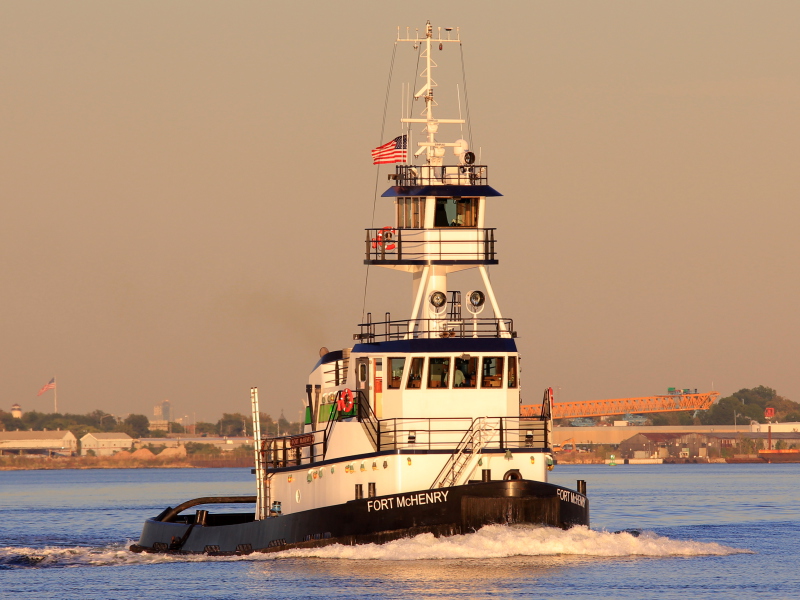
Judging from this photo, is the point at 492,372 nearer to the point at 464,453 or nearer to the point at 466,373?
A: the point at 466,373

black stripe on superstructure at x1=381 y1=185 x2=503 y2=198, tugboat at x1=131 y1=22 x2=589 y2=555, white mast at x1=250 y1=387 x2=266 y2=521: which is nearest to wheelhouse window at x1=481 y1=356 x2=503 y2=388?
tugboat at x1=131 y1=22 x2=589 y2=555

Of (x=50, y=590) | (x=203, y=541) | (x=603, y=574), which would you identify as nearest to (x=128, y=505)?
(x=203, y=541)

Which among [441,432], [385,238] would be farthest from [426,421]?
[385,238]

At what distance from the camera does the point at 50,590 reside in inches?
1465

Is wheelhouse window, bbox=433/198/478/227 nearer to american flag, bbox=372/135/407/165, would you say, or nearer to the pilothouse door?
american flag, bbox=372/135/407/165

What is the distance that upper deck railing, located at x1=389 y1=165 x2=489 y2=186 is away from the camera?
40.6 metres

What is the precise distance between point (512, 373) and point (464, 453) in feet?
10.1

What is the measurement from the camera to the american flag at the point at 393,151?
4094 centimetres

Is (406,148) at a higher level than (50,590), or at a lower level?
higher

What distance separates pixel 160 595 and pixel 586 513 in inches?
494

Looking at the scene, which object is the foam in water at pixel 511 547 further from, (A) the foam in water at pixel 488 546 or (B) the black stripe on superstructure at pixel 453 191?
(B) the black stripe on superstructure at pixel 453 191

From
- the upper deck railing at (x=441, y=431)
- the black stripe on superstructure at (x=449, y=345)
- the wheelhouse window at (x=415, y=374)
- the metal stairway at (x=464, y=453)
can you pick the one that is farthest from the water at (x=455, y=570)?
the black stripe on superstructure at (x=449, y=345)

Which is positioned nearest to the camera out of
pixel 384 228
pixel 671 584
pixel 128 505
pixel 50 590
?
pixel 671 584

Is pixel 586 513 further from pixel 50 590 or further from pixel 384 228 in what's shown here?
pixel 50 590
